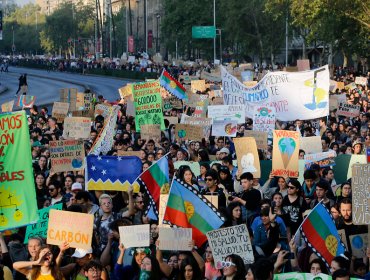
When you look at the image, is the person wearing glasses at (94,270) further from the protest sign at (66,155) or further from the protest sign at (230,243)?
the protest sign at (66,155)

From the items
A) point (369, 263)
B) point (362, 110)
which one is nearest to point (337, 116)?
point (362, 110)

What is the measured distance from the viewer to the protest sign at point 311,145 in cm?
1647

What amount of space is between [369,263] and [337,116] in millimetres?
15552

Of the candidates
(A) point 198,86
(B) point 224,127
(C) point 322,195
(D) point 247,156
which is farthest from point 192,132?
(A) point 198,86

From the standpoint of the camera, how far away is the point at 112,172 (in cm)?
1301

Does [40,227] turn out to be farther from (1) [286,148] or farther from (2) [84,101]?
(2) [84,101]

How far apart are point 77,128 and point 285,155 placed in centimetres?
598

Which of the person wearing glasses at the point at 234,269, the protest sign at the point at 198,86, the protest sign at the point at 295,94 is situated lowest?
the protest sign at the point at 198,86

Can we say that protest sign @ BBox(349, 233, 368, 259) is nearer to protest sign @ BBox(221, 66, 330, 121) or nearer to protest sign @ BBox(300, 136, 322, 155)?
protest sign @ BBox(300, 136, 322, 155)

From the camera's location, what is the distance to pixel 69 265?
32.0 feet

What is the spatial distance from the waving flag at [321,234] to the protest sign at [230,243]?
1.82 feet

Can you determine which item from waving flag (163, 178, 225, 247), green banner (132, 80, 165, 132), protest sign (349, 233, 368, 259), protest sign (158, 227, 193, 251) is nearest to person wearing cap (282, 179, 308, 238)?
protest sign (349, 233, 368, 259)

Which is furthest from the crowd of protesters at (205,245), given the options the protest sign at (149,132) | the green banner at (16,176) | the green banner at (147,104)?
the green banner at (147,104)

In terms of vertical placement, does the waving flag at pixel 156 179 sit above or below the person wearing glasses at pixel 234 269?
above
